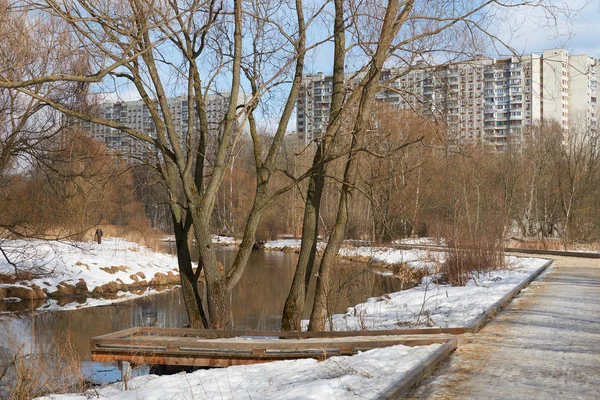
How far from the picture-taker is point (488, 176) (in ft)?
156

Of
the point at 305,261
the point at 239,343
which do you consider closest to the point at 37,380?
the point at 239,343

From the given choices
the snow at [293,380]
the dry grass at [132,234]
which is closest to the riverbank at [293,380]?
the snow at [293,380]

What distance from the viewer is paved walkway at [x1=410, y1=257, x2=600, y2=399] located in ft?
20.3

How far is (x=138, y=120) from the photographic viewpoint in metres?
13.8

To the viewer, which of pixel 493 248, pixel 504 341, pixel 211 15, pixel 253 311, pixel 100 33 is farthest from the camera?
pixel 493 248

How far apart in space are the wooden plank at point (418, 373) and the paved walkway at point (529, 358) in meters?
0.08

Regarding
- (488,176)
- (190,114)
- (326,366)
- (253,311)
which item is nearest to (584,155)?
(488,176)

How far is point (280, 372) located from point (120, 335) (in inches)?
146

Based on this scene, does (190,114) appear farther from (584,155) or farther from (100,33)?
(584,155)

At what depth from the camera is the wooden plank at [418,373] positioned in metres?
5.95

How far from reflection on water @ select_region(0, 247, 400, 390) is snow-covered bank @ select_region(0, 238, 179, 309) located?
65.6 inches

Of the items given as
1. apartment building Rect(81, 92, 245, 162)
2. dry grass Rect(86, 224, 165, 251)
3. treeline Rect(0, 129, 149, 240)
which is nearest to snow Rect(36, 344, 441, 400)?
apartment building Rect(81, 92, 245, 162)

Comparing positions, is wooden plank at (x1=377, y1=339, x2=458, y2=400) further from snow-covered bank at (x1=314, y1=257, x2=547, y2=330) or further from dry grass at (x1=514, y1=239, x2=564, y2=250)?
dry grass at (x1=514, y1=239, x2=564, y2=250)

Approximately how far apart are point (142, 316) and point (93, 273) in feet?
29.6
